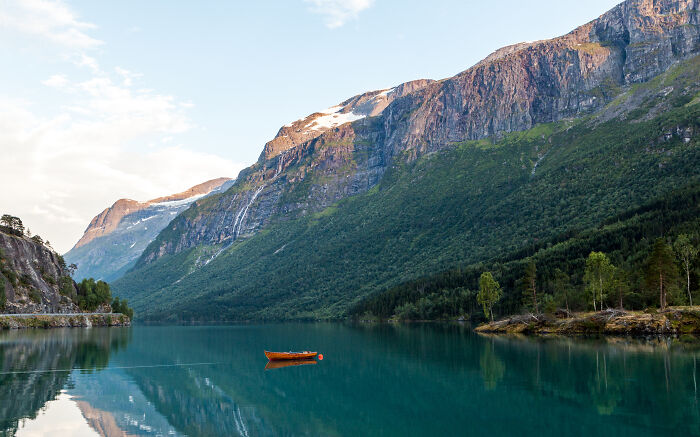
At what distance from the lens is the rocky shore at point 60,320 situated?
13688cm

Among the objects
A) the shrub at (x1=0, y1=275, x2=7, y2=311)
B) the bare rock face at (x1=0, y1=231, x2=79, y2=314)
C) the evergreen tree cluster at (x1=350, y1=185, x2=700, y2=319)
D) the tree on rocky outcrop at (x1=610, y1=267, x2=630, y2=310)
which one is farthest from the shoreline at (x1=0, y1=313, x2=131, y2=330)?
the tree on rocky outcrop at (x1=610, y1=267, x2=630, y2=310)

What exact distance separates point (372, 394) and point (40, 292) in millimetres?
146315

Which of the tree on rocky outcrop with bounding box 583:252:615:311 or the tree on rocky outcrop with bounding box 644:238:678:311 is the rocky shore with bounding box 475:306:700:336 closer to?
the tree on rocky outcrop with bounding box 644:238:678:311

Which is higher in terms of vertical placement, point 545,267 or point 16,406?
point 545,267

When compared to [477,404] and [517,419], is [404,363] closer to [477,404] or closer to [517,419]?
[477,404]

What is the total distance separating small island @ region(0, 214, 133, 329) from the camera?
14388 centimetres

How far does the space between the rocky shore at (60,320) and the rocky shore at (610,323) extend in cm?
11896

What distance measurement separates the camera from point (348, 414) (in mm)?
36938

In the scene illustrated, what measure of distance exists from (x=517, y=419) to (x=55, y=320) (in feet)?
509

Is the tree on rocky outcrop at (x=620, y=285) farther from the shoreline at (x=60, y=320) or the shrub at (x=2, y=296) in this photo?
the shrub at (x=2, y=296)

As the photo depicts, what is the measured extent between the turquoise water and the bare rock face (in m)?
83.8

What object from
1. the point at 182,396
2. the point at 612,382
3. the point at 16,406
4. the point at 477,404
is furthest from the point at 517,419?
the point at 16,406

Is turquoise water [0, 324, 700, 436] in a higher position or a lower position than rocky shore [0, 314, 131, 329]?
higher

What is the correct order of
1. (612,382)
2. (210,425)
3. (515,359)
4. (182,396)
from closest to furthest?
(210,425) → (612,382) → (182,396) → (515,359)
